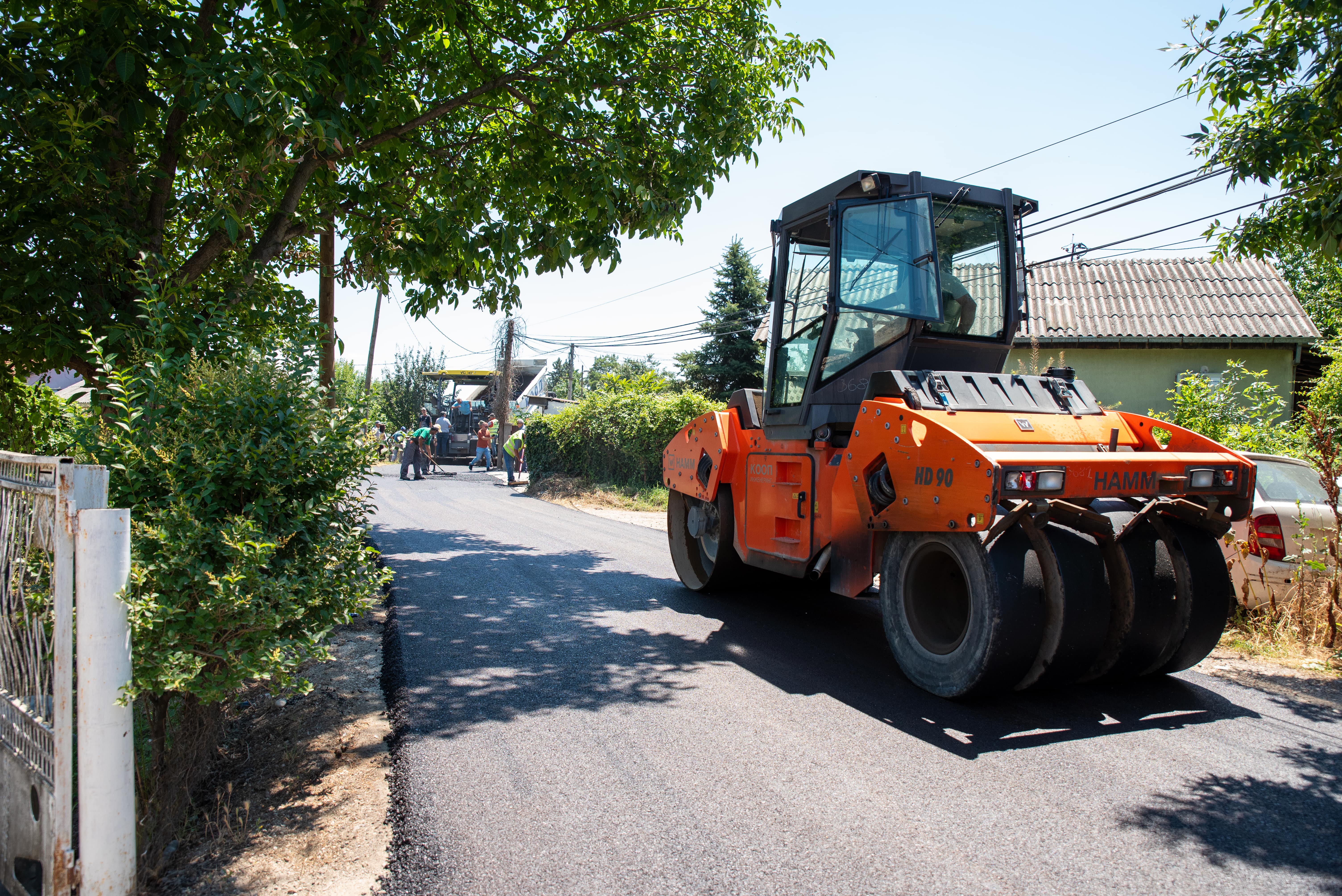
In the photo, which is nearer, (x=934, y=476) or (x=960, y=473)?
(x=960, y=473)

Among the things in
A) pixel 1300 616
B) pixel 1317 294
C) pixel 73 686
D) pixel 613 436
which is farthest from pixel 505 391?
pixel 73 686

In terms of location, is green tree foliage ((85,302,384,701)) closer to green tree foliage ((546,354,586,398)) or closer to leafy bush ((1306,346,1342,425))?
leafy bush ((1306,346,1342,425))

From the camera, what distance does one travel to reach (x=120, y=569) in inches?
108

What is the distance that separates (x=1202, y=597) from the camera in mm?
4664

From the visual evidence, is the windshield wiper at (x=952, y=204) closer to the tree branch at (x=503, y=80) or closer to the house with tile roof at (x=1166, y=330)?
the tree branch at (x=503, y=80)

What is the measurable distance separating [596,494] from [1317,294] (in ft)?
83.4

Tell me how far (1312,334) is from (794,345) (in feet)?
47.7

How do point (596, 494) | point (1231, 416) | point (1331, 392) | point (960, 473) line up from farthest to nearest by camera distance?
point (596, 494) → point (1331, 392) → point (1231, 416) → point (960, 473)

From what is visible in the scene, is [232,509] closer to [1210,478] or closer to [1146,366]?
[1210,478]

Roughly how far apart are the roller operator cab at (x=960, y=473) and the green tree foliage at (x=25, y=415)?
4.64 meters

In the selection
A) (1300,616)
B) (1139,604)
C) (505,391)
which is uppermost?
(505,391)

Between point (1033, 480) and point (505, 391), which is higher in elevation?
point (505, 391)

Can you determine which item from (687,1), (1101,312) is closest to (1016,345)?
(1101,312)

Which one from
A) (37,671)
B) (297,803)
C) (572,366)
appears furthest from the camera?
(572,366)
